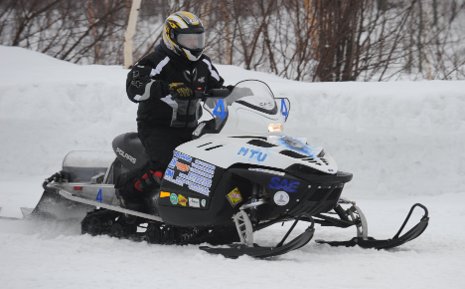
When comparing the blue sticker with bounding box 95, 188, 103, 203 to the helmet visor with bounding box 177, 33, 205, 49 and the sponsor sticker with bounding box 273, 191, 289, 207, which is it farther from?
the sponsor sticker with bounding box 273, 191, 289, 207

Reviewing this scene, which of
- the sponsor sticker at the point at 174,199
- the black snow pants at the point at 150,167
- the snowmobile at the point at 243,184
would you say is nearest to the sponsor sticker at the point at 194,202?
the snowmobile at the point at 243,184

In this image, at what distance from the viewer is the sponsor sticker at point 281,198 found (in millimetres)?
5492

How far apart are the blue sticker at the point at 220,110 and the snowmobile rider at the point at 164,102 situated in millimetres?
230

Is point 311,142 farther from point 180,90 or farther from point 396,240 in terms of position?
point 180,90

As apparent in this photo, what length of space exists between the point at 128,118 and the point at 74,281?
20.6ft

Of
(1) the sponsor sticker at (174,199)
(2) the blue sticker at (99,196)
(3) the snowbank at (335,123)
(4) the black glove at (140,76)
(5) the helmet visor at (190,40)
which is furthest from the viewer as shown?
(3) the snowbank at (335,123)

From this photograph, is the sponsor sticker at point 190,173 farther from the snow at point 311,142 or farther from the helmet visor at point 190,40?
the helmet visor at point 190,40

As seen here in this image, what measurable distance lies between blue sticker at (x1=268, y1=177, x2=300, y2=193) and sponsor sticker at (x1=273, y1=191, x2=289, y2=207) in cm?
3

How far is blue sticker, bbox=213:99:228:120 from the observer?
579 centimetres

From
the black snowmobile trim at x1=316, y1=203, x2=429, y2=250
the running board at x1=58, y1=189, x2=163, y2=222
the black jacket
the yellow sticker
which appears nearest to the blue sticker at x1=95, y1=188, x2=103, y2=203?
the running board at x1=58, y1=189, x2=163, y2=222

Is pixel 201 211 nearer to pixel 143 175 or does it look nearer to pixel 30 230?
pixel 143 175

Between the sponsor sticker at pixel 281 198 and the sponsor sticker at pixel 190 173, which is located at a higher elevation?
the sponsor sticker at pixel 190 173

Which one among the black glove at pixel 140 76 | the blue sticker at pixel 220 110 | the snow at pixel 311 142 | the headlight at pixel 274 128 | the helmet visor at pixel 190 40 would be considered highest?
the helmet visor at pixel 190 40

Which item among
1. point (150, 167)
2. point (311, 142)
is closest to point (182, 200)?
point (150, 167)
